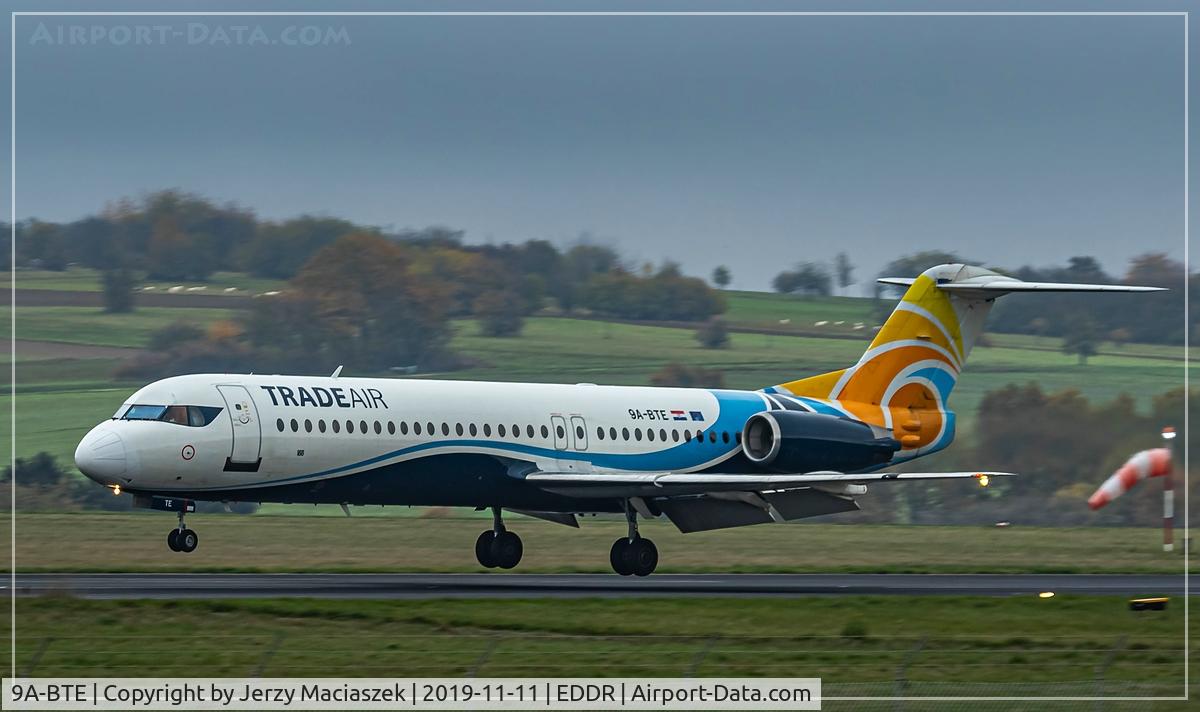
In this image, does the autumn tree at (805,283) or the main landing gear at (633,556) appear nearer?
the main landing gear at (633,556)

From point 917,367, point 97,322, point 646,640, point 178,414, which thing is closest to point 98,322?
point 97,322

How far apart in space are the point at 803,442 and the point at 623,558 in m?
4.30

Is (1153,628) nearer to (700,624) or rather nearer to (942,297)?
(700,624)

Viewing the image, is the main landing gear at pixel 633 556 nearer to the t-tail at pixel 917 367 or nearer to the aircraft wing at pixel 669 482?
the aircraft wing at pixel 669 482

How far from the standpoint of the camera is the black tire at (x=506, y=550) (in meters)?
32.8

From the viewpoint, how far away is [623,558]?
32.5 meters

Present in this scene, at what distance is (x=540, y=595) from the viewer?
88.7 ft

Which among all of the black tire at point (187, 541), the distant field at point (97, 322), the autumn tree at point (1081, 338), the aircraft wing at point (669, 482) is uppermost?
the distant field at point (97, 322)

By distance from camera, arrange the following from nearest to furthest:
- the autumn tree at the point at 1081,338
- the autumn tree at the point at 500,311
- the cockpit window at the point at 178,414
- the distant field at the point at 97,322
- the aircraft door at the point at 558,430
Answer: the cockpit window at the point at 178,414 < the aircraft door at the point at 558,430 < the distant field at the point at 97,322 < the autumn tree at the point at 1081,338 < the autumn tree at the point at 500,311

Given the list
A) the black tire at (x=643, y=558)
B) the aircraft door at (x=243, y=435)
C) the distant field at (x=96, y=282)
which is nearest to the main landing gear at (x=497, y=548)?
the black tire at (x=643, y=558)

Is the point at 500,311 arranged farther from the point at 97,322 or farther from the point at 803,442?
the point at 803,442

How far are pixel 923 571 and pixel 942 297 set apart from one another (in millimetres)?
5821

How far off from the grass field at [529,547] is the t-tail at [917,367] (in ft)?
9.72

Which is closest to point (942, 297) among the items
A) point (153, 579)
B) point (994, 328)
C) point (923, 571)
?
point (923, 571)
